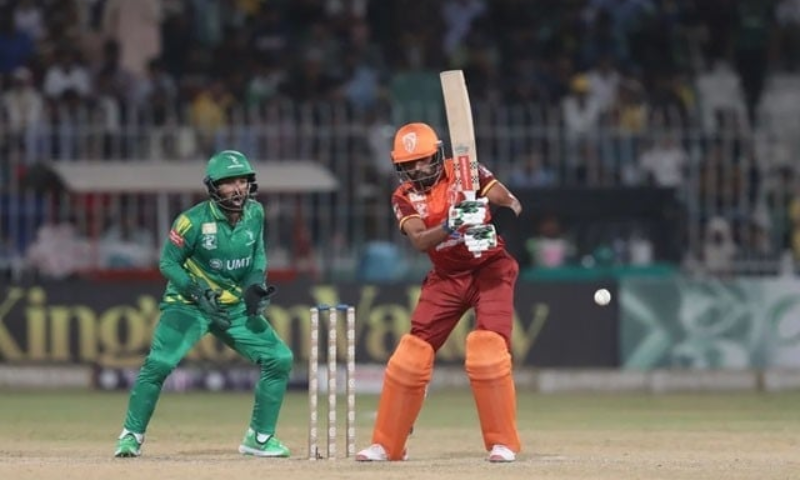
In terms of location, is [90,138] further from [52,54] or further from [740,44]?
[740,44]

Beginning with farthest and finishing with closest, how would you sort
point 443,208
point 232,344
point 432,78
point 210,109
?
point 432,78 < point 210,109 < point 232,344 < point 443,208

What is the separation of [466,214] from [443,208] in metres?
0.52

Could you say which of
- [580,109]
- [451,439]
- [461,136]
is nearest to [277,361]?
[461,136]

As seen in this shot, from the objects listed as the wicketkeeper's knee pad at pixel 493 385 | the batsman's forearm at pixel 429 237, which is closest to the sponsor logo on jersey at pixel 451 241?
the batsman's forearm at pixel 429 237

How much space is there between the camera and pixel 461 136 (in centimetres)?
1203

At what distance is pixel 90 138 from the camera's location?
21.0 metres

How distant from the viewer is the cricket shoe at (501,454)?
11.9 meters

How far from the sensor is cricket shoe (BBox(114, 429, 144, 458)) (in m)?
12.2

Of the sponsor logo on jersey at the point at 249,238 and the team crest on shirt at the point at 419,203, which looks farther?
the sponsor logo on jersey at the point at 249,238

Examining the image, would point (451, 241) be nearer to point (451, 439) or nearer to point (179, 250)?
point (179, 250)

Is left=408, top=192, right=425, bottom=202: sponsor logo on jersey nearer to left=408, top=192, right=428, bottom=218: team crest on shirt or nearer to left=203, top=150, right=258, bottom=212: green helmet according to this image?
left=408, top=192, right=428, bottom=218: team crest on shirt

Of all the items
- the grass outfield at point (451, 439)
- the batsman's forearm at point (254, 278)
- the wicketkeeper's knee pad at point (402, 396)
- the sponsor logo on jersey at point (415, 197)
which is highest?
the sponsor logo on jersey at point (415, 197)

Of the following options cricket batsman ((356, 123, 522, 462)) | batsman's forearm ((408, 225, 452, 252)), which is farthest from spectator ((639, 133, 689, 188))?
batsman's forearm ((408, 225, 452, 252))

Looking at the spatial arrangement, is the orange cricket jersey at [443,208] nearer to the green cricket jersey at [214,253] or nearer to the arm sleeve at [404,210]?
the arm sleeve at [404,210]
